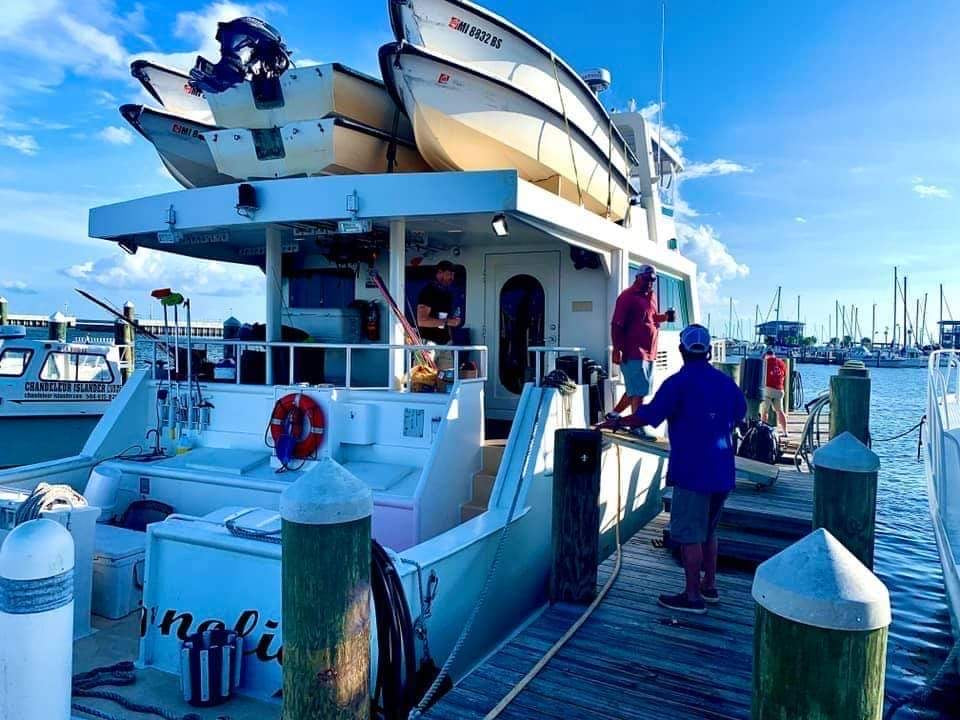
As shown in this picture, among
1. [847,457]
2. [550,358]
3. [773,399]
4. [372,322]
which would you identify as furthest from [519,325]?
[773,399]

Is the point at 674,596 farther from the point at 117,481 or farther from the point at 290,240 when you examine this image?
the point at 290,240

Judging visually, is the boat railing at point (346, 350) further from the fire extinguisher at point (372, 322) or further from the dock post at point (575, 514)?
the dock post at point (575, 514)

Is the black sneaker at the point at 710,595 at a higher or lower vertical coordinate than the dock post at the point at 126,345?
lower

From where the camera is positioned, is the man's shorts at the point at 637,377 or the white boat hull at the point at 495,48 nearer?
the man's shorts at the point at 637,377

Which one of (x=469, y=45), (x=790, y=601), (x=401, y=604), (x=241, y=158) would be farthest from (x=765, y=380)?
(x=790, y=601)

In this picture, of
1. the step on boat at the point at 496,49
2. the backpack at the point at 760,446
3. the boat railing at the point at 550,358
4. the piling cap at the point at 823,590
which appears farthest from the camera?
the backpack at the point at 760,446

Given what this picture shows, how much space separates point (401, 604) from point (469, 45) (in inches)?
228

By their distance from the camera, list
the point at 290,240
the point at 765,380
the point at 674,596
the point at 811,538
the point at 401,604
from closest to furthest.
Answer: the point at 811,538 < the point at 401,604 < the point at 674,596 < the point at 290,240 < the point at 765,380

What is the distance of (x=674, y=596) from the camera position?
496 cm

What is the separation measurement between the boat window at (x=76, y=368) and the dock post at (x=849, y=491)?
1398 cm

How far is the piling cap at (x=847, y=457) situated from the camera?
172 inches

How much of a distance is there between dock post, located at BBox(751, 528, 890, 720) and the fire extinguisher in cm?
723

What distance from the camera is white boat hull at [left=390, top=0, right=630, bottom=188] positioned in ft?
22.2

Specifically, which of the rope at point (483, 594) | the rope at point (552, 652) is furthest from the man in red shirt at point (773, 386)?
the rope at point (483, 594)
